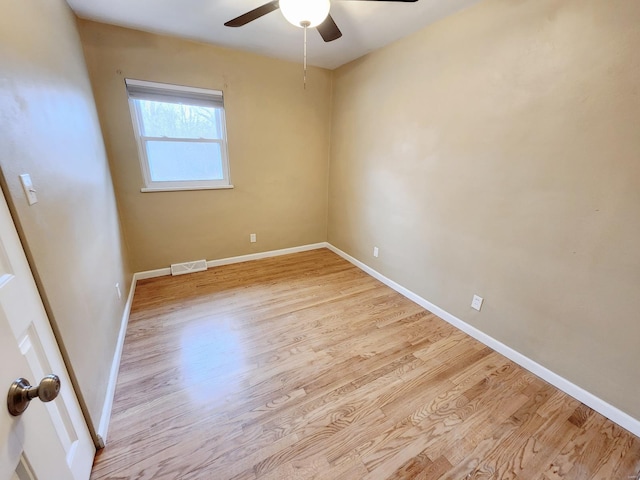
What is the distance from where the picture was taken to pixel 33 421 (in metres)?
0.58

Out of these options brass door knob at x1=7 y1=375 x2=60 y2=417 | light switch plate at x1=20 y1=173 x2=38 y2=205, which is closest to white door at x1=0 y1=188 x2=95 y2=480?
brass door knob at x1=7 y1=375 x2=60 y2=417

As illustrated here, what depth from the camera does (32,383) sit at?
63 cm

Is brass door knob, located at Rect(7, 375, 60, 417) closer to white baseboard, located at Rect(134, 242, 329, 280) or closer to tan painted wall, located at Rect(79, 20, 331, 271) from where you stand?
tan painted wall, located at Rect(79, 20, 331, 271)

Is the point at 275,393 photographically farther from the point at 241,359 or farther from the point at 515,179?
the point at 515,179

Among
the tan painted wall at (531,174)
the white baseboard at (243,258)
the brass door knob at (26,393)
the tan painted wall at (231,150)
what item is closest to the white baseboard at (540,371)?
the tan painted wall at (531,174)

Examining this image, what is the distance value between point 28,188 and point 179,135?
6.79 feet

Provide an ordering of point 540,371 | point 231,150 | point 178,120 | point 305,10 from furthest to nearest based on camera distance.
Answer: point 231,150, point 178,120, point 540,371, point 305,10

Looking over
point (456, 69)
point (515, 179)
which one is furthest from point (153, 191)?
point (515, 179)

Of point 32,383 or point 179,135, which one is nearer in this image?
Result: point 32,383

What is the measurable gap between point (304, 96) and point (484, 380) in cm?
335

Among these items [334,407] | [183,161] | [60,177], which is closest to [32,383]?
[60,177]

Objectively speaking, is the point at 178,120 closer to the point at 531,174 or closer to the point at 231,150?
the point at 231,150

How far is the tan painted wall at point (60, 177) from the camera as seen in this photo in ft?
3.24

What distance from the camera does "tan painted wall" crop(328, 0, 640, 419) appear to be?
1.35 metres
